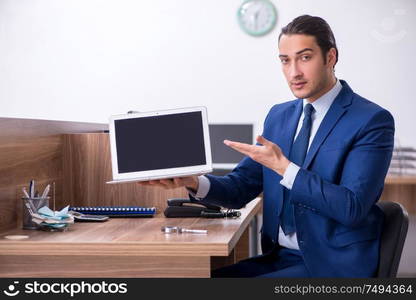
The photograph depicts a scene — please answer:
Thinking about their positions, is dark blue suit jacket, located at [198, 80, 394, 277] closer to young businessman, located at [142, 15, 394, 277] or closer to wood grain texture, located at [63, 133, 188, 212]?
young businessman, located at [142, 15, 394, 277]

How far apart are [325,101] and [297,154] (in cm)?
19

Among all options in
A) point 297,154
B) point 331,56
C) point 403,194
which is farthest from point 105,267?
point 403,194

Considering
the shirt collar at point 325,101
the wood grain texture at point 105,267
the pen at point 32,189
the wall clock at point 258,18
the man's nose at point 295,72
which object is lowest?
the wood grain texture at point 105,267

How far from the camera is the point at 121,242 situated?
5.45 ft

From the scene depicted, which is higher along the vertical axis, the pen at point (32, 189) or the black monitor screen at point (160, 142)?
the black monitor screen at point (160, 142)

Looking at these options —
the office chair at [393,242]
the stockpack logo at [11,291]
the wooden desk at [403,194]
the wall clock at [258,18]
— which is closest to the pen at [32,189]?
the stockpack logo at [11,291]

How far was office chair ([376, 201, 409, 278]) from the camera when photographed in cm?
173

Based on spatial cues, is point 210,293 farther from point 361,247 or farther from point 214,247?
point 361,247

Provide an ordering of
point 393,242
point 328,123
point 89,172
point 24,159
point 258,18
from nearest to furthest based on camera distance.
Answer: point 393,242 → point 328,123 → point 24,159 → point 89,172 → point 258,18

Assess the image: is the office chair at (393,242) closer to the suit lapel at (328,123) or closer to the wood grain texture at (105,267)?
the suit lapel at (328,123)

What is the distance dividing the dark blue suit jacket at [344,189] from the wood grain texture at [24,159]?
83 cm

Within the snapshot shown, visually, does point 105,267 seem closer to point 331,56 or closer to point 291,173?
point 291,173

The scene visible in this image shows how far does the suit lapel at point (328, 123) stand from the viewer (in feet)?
6.13

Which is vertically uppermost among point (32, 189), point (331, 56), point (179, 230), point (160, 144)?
point (331, 56)
